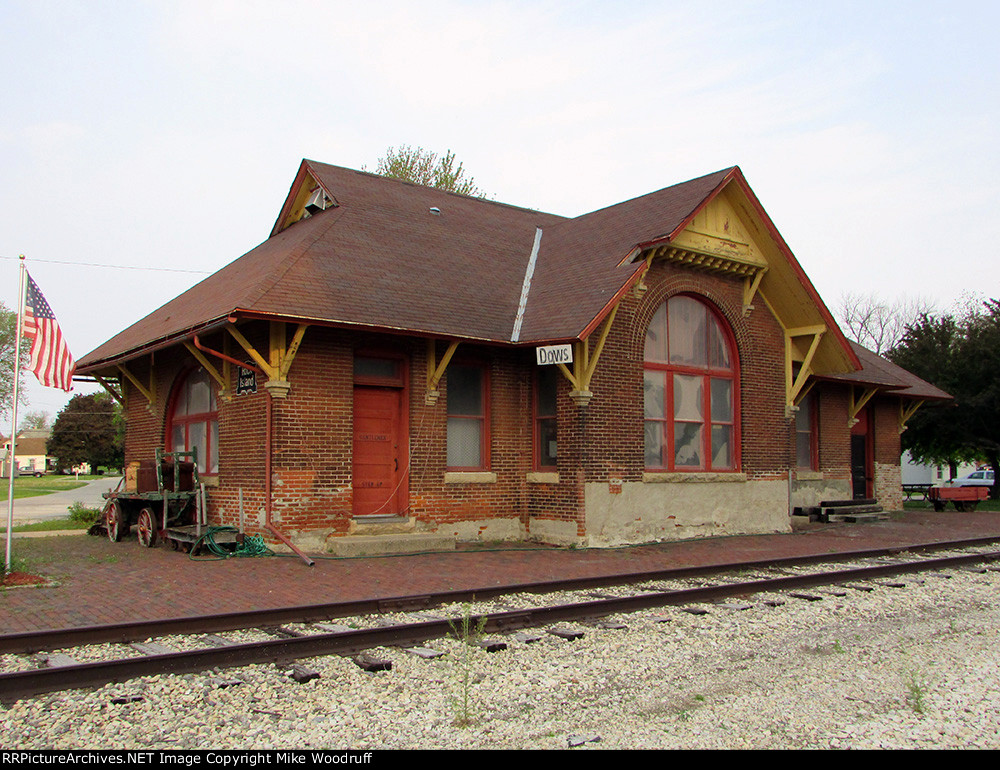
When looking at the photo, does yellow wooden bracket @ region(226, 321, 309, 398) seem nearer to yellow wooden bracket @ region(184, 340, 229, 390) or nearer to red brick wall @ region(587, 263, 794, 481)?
yellow wooden bracket @ region(184, 340, 229, 390)

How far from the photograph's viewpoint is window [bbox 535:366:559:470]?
48.3 feet

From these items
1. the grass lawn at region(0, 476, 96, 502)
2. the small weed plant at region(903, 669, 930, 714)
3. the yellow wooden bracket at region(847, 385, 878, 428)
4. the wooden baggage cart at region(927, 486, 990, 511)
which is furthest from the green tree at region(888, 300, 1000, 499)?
the grass lawn at region(0, 476, 96, 502)

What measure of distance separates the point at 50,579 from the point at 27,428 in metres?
162

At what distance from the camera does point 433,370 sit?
45.2ft

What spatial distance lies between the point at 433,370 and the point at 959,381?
24.4 meters

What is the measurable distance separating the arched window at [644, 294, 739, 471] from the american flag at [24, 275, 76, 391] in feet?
30.2

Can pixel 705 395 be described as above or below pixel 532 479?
above

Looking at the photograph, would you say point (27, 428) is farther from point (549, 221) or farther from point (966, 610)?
point (966, 610)

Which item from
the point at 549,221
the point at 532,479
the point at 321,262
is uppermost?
the point at 549,221

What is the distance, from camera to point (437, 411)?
14000 millimetres

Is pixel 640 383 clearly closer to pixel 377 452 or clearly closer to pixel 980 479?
pixel 377 452

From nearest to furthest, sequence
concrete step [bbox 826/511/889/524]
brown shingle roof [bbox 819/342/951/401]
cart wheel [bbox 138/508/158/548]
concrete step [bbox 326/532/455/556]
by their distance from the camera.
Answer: concrete step [bbox 326/532/455/556] → cart wheel [bbox 138/508/158/548] → concrete step [bbox 826/511/889/524] → brown shingle roof [bbox 819/342/951/401]

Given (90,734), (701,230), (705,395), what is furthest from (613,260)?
(90,734)

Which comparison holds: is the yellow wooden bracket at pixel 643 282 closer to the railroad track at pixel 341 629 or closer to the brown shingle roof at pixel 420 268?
Answer: the brown shingle roof at pixel 420 268
